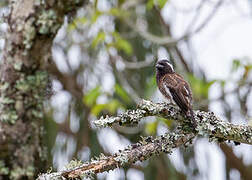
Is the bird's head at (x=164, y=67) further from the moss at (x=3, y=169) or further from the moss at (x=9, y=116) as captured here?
the moss at (x=3, y=169)

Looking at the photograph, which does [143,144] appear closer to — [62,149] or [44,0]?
[44,0]

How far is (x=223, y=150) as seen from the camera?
5.50m

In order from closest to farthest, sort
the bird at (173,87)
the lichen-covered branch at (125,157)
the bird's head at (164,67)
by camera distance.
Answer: the lichen-covered branch at (125,157) → the bird at (173,87) → the bird's head at (164,67)

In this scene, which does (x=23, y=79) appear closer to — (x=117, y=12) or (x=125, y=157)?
(x=125, y=157)

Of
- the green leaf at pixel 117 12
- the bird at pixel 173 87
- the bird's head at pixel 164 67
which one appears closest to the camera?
the bird at pixel 173 87

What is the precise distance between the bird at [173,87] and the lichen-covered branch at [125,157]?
348mm

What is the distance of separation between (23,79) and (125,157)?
4.80 feet

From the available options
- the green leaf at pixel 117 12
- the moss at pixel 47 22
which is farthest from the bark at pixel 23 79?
the green leaf at pixel 117 12

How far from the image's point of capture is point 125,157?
257 centimetres

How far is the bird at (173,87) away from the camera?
3.33 meters

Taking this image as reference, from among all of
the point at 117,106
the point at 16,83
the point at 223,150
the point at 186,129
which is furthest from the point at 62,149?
the point at 186,129

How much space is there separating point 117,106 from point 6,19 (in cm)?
151

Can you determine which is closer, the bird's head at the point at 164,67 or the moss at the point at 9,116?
the moss at the point at 9,116

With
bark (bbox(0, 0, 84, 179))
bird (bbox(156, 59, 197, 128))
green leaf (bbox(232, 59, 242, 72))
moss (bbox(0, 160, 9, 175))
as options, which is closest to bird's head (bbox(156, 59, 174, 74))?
bird (bbox(156, 59, 197, 128))
